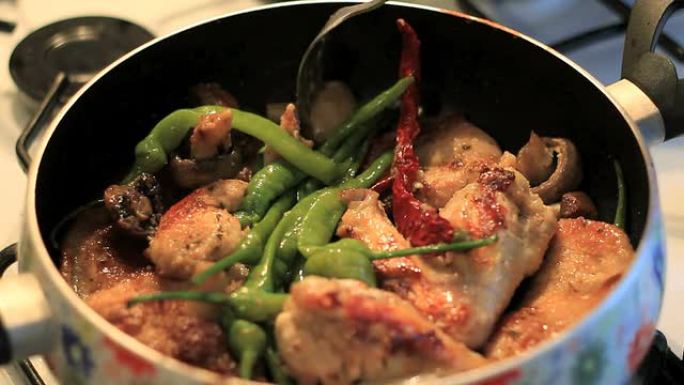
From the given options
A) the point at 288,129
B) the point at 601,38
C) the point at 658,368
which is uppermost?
the point at 288,129

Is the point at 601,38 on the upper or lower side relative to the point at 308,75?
lower

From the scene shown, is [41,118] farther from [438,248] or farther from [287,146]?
[438,248]

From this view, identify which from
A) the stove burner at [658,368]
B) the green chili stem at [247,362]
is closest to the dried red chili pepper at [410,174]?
the green chili stem at [247,362]

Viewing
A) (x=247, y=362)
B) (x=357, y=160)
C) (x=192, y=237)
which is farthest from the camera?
(x=357, y=160)

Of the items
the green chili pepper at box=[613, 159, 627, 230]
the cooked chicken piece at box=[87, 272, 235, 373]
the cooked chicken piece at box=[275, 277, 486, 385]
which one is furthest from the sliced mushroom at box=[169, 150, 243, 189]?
the green chili pepper at box=[613, 159, 627, 230]

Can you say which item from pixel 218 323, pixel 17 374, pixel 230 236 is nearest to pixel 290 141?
pixel 230 236

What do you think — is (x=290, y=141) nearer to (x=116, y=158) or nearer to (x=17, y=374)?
(x=116, y=158)

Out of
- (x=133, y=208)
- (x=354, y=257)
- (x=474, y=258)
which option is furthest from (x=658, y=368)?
(x=133, y=208)

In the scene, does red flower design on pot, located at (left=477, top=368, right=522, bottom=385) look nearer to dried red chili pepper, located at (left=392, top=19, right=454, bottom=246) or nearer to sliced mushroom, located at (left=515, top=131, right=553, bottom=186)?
dried red chili pepper, located at (left=392, top=19, right=454, bottom=246)
